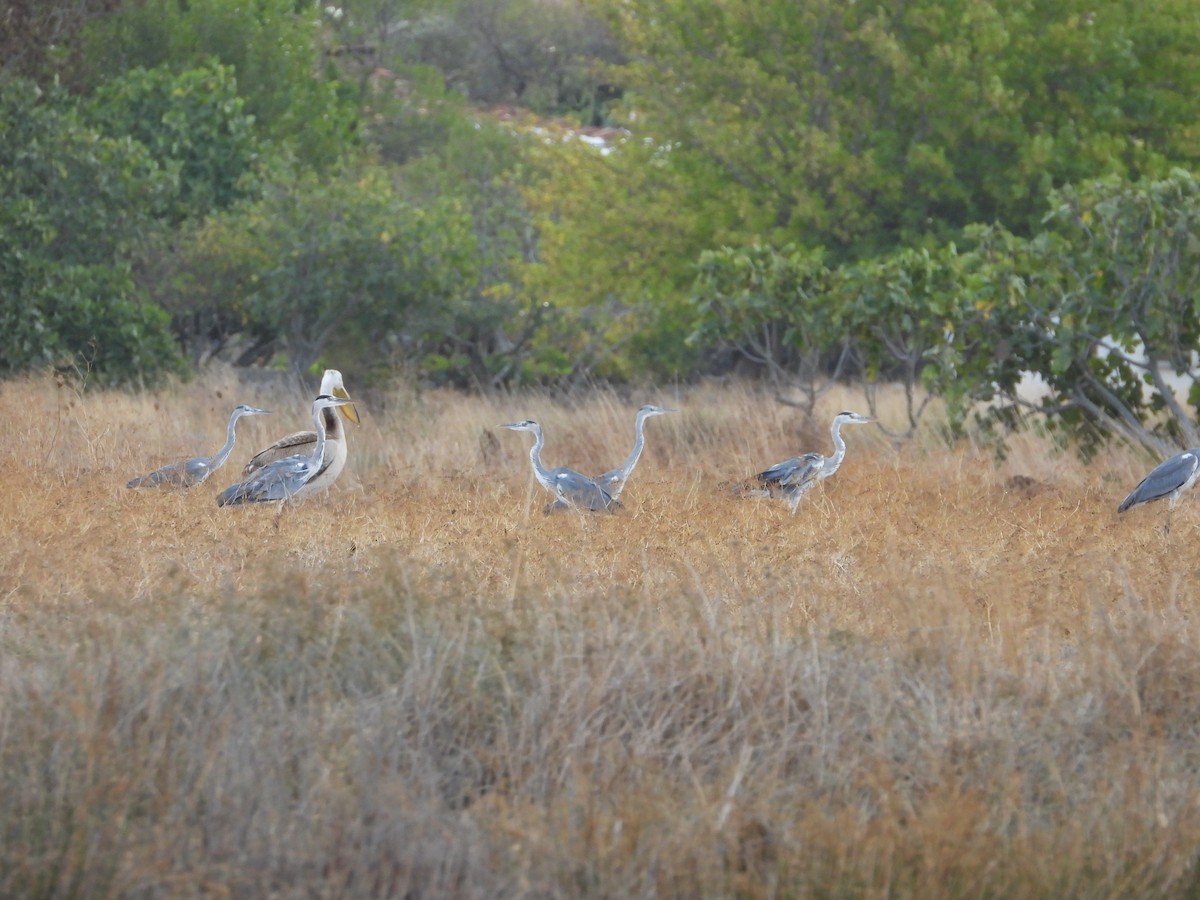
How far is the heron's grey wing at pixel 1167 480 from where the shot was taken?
966 cm

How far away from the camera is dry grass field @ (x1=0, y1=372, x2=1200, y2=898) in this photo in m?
4.68

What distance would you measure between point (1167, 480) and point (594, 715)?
5300 mm

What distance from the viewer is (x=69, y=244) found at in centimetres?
1917

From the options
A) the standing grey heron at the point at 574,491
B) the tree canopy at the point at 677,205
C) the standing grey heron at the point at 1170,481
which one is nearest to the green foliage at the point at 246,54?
the tree canopy at the point at 677,205

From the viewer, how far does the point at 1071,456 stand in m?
13.3

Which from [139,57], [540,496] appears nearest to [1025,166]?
[540,496]

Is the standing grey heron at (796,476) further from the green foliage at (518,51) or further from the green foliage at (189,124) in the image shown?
the green foliage at (518,51)

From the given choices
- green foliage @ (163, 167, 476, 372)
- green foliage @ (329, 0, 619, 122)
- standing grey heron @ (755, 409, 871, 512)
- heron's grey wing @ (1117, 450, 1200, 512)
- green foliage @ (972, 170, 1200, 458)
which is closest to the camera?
heron's grey wing @ (1117, 450, 1200, 512)

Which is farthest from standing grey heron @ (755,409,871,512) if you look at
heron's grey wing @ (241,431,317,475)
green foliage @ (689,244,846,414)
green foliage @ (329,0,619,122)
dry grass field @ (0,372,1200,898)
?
green foliage @ (329,0,619,122)

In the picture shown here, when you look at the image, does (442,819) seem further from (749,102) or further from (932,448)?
(749,102)

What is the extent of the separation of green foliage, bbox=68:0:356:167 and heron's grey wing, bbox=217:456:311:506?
17628 millimetres

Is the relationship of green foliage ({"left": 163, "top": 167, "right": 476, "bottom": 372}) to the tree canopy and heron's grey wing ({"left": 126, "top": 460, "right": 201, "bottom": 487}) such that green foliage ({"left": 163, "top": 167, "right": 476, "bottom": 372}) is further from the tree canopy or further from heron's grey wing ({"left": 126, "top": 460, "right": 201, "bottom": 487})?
heron's grey wing ({"left": 126, "top": 460, "right": 201, "bottom": 487})

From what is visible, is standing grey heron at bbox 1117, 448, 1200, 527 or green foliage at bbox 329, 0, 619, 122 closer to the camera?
standing grey heron at bbox 1117, 448, 1200, 527

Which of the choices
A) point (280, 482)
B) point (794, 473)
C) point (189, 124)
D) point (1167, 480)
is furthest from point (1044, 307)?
point (189, 124)
